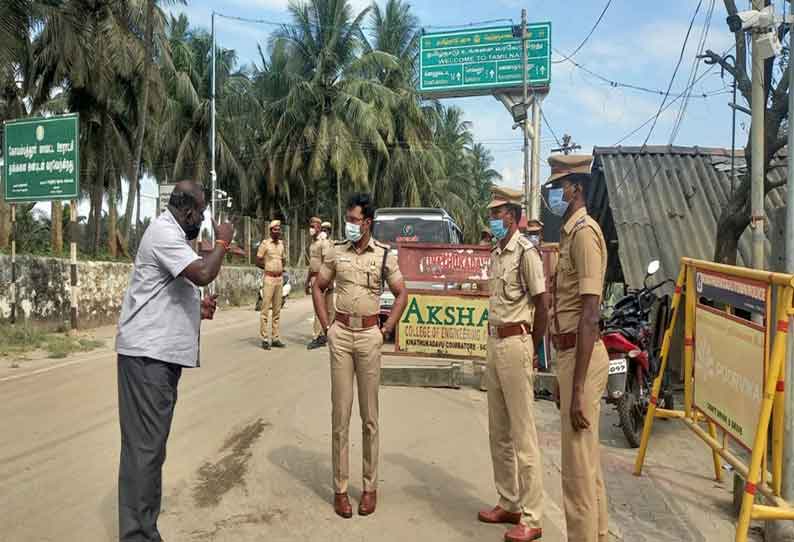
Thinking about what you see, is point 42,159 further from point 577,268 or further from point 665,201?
point 577,268

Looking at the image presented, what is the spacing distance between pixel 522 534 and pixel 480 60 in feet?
65.3

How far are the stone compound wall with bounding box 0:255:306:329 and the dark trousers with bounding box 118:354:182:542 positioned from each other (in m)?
8.90

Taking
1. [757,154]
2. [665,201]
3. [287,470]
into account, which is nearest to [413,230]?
[665,201]

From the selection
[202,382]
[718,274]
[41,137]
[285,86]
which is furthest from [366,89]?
[718,274]

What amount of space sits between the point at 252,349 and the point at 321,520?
7.19 m

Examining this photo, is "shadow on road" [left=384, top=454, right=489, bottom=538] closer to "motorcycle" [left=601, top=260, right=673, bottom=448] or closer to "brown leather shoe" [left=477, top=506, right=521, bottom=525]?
"brown leather shoe" [left=477, top=506, right=521, bottom=525]

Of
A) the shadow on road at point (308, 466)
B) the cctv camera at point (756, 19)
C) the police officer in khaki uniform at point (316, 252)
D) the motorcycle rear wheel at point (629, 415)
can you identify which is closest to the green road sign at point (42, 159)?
the police officer in khaki uniform at point (316, 252)

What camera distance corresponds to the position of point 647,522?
436 centimetres

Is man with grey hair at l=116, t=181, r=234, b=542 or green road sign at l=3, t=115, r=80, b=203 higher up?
green road sign at l=3, t=115, r=80, b=203

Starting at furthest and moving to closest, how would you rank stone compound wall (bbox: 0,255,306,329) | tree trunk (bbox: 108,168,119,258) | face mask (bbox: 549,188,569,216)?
1. tree trunk (bbox: 108,168,119,258)
2. stone compound wall (bbox: 0,255,306,329)
3. face mask (bbox: 549,188,569,216)

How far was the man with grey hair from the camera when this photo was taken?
3.41 meters

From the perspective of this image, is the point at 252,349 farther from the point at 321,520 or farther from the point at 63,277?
the point at 321,520

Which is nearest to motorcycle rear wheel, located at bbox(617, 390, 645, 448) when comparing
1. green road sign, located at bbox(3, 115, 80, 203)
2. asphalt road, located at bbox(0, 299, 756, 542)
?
asphalt road, located at bbox(0, 299, 756, 542)

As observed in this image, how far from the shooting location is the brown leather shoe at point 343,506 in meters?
4.17
